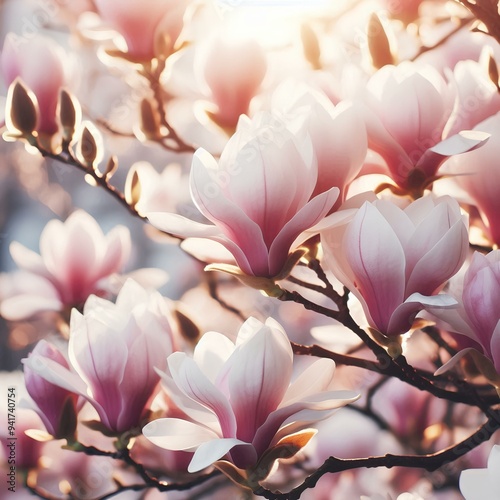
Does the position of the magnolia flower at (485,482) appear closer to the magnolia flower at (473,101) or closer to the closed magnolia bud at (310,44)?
the magnolia flower at (473,101)

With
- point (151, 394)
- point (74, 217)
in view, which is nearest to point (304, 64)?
point (74, 217)

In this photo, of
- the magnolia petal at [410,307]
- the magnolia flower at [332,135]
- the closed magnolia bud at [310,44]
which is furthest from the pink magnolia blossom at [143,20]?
the magnolia petal at [410,307]

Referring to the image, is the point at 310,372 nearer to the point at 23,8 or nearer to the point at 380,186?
the point at 380,186

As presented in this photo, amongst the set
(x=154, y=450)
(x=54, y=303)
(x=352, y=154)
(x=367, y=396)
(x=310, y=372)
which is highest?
(x=352, y=154)

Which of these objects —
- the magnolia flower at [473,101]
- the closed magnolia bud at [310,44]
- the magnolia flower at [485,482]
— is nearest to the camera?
the magnolia flower at [485,482]

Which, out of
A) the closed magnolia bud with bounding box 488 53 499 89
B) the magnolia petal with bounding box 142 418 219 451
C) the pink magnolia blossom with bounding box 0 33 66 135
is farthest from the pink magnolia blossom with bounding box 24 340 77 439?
the closed magnolia bud with bounding box 488 53 499 89

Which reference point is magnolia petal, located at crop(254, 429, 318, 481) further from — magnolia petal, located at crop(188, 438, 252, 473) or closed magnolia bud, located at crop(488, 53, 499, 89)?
closed magnolia bud, located at crop(488, 53, 499, 89)
